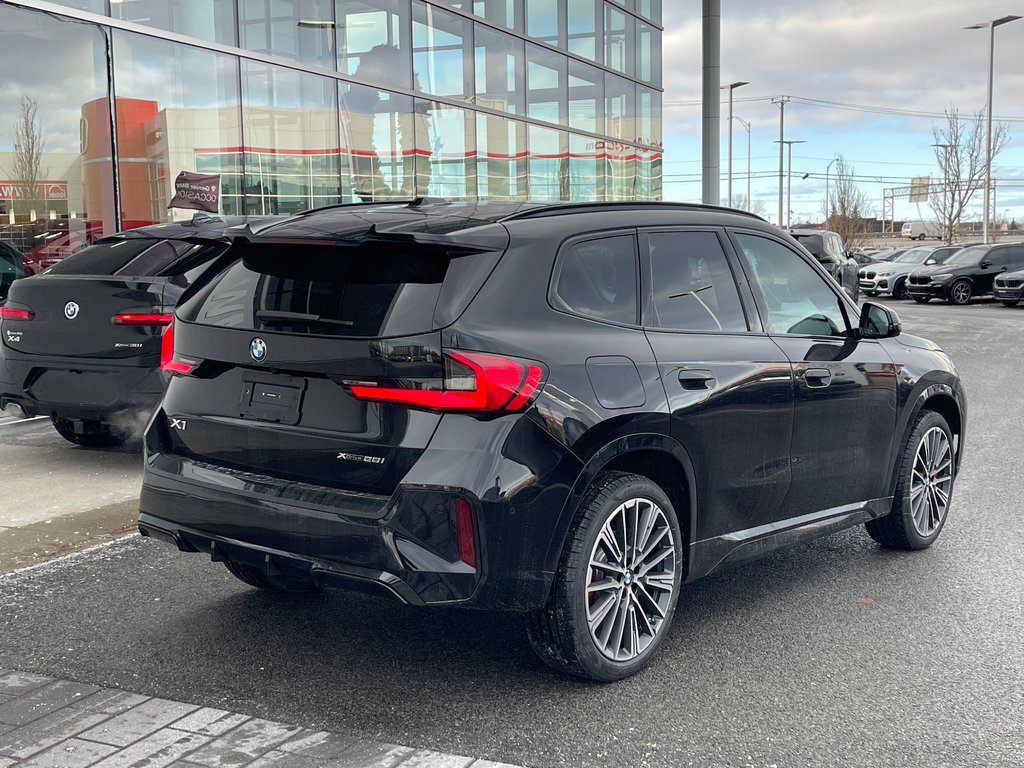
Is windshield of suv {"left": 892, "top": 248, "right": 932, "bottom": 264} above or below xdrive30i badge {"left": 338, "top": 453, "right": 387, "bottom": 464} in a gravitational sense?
above

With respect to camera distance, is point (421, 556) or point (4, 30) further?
point (4, 30)

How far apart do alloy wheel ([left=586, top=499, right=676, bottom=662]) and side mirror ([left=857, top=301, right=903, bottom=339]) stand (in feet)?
5.57

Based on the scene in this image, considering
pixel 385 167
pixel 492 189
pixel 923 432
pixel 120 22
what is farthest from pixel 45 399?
pixel 492 189

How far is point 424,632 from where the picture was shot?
15.2 ft

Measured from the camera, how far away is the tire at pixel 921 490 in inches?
225

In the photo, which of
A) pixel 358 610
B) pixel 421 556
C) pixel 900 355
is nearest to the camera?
pixel 421 556

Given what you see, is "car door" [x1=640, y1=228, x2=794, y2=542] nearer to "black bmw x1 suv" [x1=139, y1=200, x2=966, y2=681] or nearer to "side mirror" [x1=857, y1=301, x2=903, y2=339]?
"black bmw x1 suv" [x1=139, y1=200, x2=966, y2=681]

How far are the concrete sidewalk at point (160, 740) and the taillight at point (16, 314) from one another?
4.49 meters

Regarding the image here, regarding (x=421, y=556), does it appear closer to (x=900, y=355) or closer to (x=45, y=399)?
(x=900, y=355)

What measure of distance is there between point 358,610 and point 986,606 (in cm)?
271

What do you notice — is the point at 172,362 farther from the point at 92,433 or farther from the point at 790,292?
the point at 92,433

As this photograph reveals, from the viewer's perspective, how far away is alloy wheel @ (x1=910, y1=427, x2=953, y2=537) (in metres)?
5.84

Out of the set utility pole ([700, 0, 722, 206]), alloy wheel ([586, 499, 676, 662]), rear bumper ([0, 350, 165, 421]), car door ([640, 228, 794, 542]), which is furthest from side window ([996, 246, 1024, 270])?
alloy wheel ([586, 499, 676, 662])

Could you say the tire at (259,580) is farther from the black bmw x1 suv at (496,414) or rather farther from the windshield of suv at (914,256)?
the windshield of suv at (914,256)
